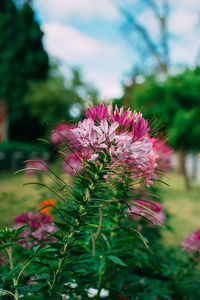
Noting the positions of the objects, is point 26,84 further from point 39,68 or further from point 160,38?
point 160,38

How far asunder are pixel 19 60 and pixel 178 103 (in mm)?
14597

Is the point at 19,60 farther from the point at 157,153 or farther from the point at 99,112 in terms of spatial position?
the point at 99,112

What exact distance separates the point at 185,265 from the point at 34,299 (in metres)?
1.33

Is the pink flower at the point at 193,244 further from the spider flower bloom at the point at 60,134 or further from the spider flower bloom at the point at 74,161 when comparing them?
the spider flower bloom at the point at 60,134

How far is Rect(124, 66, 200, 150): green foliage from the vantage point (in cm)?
972

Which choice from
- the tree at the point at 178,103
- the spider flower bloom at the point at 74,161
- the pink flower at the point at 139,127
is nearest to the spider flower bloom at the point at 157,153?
the pink flower at the point at 139,127

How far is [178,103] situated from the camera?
10.3 metres

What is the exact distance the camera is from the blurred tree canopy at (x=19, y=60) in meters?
20.1

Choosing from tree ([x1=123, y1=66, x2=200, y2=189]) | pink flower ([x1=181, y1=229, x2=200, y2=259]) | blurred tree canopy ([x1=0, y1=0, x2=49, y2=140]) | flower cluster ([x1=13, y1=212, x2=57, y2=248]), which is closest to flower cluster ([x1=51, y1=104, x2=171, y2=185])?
flower cluster ([x1=13, y1=212, x2=57, y2=248])

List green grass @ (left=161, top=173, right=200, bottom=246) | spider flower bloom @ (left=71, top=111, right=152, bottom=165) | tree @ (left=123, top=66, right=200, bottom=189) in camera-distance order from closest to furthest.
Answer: spider flower bloom @ (left=71, top=111, right=152, bottom=165) < green grass @ (left=161, top=173, right=200, bottom=246) < tree @ (left=123, top=66, right=200, bottom=189)

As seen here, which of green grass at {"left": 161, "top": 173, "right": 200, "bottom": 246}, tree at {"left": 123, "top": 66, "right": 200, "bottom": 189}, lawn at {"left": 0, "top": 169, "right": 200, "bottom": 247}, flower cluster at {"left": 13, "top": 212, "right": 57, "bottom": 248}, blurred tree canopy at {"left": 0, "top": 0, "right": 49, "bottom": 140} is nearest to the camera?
flower cluster at {"left": 13, "top": 212, "right": 57, "bottom": 248}

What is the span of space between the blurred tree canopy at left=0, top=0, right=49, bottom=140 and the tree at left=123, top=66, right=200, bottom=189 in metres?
11.7

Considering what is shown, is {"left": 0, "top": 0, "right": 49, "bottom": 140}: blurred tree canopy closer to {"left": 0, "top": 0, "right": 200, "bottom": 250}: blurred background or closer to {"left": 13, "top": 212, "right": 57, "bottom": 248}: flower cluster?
{"left": 0, "top": 0, "right": 200, "bottom": 250}: blurred background

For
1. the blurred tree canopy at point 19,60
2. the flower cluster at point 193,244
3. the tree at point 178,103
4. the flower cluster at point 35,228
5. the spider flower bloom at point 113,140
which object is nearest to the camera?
the spider flower bloom at point 113,140
